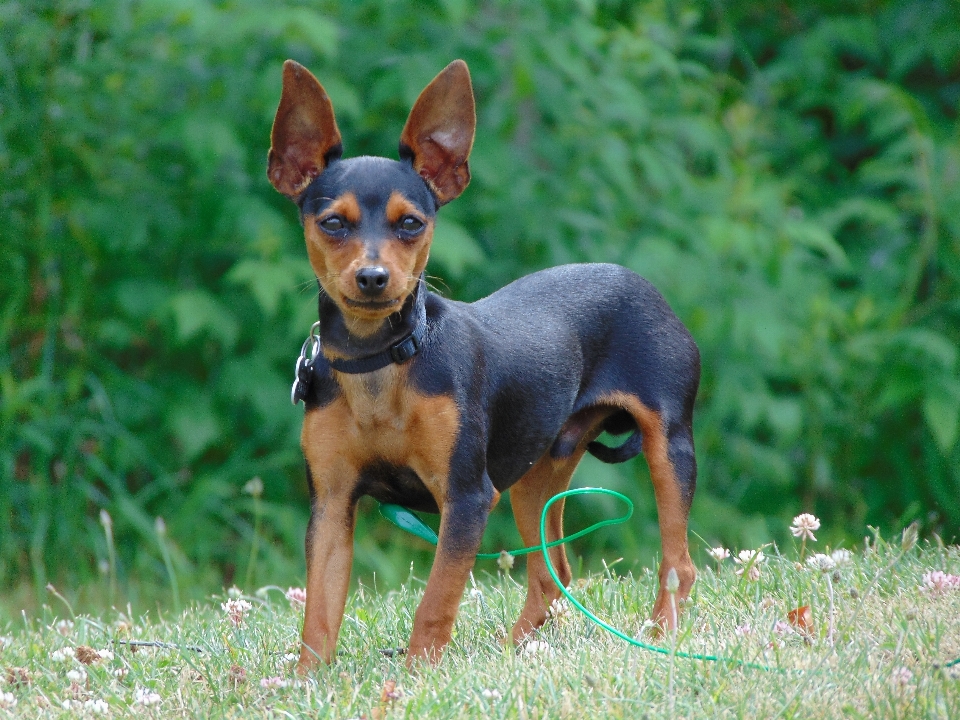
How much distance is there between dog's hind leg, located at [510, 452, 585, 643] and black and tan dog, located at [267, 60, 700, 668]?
0.42 ft

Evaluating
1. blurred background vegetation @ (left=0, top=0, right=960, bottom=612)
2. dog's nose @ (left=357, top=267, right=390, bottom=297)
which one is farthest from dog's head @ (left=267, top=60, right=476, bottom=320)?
blurred background vegetation @ (left=0, top=0, right=960, bottom=612)

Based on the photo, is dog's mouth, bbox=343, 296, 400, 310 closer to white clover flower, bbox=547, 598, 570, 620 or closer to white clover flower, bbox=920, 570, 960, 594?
white clover flower, bbox=547, 598, 570, 620

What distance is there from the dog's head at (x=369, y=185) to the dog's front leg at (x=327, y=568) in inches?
25.1

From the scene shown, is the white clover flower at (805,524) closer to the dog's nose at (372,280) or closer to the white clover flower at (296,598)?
the dog's nose at (372,280)

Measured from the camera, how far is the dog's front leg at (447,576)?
3322 mm

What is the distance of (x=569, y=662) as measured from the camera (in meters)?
3.21

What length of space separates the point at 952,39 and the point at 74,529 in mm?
6522

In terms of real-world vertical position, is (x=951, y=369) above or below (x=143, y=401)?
above

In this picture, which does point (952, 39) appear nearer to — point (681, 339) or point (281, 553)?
point (681, 339)

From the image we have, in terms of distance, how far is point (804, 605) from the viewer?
3.70 metres

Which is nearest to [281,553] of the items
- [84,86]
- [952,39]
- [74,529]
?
[74,529]

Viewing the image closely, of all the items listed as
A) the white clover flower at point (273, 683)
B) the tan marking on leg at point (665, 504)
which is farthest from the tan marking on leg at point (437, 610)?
the tan marking on leg at point (665, 504)

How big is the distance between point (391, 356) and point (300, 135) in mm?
799

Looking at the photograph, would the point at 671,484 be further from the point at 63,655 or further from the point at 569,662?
the point at 63,655
